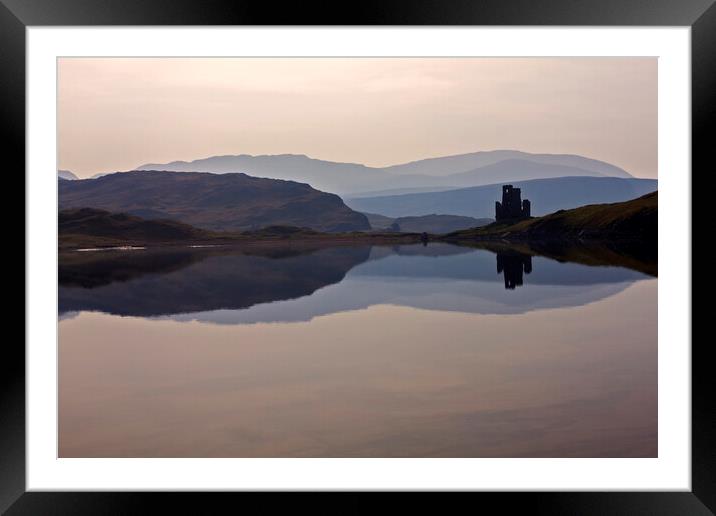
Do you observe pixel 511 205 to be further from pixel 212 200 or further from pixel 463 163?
pixel 212 200

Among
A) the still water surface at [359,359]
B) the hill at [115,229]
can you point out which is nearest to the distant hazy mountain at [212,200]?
the hill at [115,229]

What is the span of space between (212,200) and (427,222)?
12088 mm

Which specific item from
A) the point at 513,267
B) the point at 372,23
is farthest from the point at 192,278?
the point at 372,23

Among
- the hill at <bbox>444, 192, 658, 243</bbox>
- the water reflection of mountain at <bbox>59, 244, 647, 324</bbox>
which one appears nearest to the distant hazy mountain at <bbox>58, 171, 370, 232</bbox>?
the water reflection of mountain at <bbox>59, 244, 647, 324</bbox>

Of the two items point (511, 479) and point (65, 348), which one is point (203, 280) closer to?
point (65, 348)

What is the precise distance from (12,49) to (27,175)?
25.2 inches

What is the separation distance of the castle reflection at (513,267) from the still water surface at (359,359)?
13cm

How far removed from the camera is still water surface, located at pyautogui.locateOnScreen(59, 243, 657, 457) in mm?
12000

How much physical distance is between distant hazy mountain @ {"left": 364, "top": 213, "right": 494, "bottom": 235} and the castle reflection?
8.28 feet

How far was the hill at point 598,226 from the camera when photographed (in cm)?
3070

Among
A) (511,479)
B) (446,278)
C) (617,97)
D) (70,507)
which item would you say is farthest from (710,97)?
(446,278)

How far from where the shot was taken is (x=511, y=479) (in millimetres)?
3600

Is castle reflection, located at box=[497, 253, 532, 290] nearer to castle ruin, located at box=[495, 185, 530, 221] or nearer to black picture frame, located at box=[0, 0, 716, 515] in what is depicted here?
castle ruin, located at box=[495, 185, 530, 221]

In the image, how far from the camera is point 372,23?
339 cm
